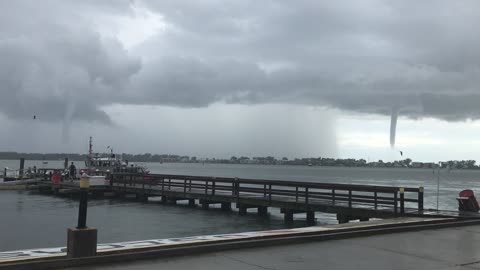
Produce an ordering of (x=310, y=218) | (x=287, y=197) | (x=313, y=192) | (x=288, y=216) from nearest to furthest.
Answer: (x=310, y=218), (x=313, y=192), (x=288, y=216), (x=287, y=197)

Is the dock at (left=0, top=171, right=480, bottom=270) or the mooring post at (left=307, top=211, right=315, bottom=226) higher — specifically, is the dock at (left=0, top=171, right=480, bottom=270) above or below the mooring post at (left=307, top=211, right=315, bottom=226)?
above

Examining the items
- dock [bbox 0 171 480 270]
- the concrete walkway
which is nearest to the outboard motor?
dock [bbox 0 171 480 270]

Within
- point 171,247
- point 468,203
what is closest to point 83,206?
point 171,247

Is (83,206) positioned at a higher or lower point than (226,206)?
higher

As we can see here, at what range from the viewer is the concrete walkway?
8133mm

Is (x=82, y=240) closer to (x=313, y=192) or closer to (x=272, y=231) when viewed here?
(x=272, y=231)

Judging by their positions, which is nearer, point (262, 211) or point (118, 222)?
point (118, 222)

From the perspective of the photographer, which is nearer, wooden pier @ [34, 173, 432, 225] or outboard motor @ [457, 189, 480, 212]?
outboard motor @ [457, 189, 480, 212]

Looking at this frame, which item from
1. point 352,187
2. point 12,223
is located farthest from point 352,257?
point 12,223

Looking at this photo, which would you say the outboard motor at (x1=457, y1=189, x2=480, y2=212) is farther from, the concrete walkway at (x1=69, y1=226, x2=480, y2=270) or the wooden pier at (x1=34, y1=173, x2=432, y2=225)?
the concrete walkway at (x1=69, y1=226, x2=480, y2=270)

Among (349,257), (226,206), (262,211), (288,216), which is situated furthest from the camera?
(226,206)

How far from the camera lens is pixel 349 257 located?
9125 mm

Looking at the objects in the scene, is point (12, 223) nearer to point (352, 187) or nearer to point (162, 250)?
point (352, 187)

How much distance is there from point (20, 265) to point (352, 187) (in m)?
17.1
